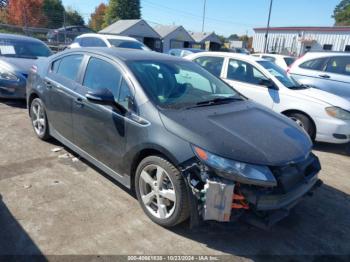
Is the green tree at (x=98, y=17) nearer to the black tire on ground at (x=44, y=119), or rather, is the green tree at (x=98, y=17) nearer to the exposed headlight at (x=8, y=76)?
the exposed headlight at (x=8, y=76)

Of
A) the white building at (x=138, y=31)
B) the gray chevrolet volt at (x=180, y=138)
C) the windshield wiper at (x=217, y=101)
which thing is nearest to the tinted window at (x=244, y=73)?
the gray chevrolet volt at (x=180, y=138)

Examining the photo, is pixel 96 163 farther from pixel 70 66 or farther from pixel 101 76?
pixel 70 66

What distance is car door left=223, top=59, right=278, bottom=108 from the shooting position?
6051 millimetres

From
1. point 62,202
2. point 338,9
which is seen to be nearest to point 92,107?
point 62,202

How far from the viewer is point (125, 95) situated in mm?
3283

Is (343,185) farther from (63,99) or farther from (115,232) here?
(63,99)

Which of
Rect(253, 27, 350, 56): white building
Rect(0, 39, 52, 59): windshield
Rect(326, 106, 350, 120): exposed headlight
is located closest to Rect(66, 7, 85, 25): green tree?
Rect(253, 27, 350, 56): white building

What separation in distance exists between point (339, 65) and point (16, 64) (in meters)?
8.12

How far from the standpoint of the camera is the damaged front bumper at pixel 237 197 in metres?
2.51

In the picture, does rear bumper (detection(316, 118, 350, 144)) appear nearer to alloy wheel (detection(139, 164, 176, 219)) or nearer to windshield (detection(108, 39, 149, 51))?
alloy wheel (detection(139, 164, 176, 219))

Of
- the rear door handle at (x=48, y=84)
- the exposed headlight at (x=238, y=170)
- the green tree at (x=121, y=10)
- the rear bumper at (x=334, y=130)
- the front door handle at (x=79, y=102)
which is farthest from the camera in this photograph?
the green tree at (x=121, y=10)

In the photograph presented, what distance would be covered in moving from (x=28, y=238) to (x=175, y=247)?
1.33 m

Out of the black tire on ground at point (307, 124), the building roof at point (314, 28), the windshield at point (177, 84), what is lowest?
the black tire on ground at point (307, 124)

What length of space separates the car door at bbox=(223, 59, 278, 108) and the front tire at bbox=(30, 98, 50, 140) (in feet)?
12.4
